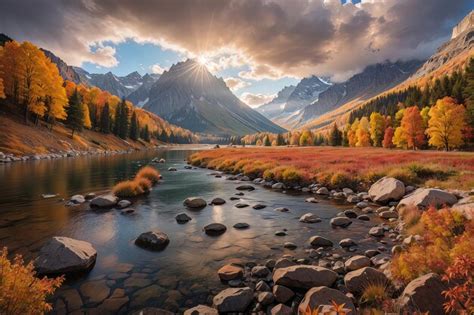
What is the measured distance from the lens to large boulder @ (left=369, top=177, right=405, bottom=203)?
20.1m

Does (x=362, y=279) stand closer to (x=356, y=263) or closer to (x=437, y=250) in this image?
(x=356, y=263)

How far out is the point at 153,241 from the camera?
12820 mm

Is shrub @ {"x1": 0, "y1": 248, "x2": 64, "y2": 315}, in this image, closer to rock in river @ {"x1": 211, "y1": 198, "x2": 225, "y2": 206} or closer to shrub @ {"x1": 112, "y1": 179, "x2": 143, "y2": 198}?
rock in river @ {"x1": 211, "y1": 198, "x2": 225, "y2": 206}

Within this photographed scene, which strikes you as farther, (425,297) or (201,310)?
(201,310)

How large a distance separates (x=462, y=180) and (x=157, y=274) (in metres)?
23.5

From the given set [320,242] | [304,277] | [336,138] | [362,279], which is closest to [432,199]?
[320,242]

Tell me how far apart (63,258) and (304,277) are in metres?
9.00

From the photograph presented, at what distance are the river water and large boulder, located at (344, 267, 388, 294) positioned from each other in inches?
117

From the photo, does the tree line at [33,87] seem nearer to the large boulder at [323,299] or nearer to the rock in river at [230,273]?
the rock in river at [230,273]

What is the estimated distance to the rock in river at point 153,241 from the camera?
41.3 feet

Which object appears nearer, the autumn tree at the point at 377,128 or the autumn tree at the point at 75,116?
the autumn tree at the point at 75,116

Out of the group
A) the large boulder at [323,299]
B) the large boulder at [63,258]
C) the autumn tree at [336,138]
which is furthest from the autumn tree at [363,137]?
the large boulder at [63,258]

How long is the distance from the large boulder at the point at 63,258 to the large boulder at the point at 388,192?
20.0 m

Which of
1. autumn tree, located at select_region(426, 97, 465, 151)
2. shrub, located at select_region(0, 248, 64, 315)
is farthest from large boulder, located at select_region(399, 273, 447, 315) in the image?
autumn tree, located at select_region(426, 97, 465, 151)
